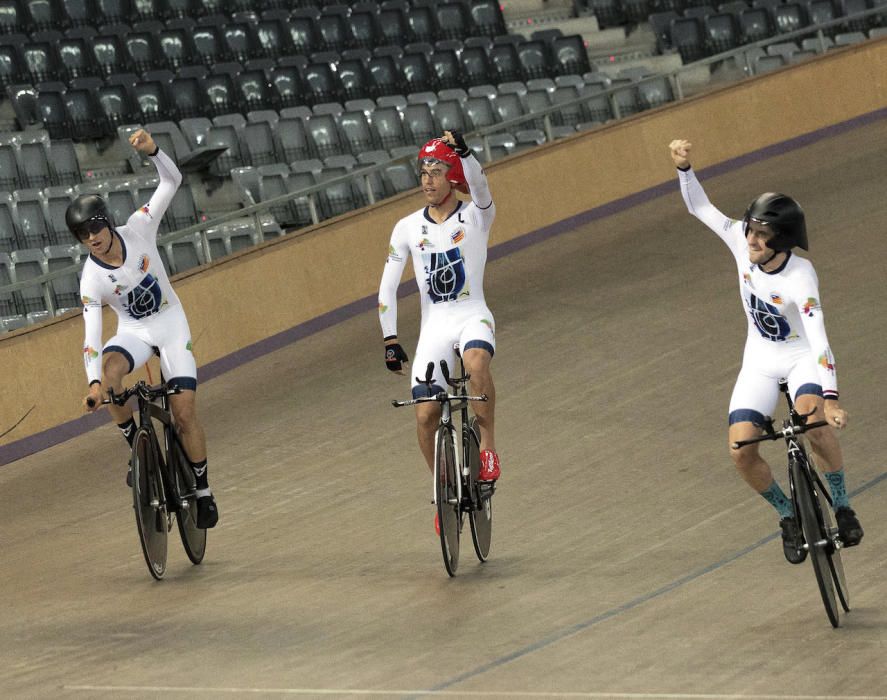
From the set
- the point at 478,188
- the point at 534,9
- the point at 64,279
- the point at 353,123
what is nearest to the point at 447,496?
the point at 478,188

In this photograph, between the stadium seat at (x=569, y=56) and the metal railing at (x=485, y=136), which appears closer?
the metal railing at (x=485, y=136)

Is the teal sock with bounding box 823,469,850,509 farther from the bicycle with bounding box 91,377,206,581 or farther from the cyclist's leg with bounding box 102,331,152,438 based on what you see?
the cyclist's leg with bounding box 102,331,152,438

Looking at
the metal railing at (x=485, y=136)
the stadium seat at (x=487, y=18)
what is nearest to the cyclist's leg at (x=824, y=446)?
the metal railing at (x=485, y=136)

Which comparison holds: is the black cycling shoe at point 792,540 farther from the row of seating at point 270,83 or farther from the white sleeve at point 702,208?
the row of seating at point 270,83

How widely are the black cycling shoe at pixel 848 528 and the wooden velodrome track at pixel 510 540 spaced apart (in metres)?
0.27

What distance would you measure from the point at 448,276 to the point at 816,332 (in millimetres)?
1925

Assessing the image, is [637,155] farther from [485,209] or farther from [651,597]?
[651,597]

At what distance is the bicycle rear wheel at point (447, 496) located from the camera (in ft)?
20.9

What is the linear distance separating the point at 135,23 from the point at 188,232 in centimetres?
598

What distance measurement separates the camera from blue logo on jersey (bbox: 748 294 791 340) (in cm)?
557

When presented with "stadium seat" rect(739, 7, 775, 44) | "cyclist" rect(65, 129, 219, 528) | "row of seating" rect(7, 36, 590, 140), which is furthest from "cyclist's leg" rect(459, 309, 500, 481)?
"stadium seat" rect(739, 7, 775, 44)

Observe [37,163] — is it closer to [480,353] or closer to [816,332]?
[480,353]

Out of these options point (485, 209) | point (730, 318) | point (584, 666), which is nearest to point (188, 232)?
point (730, 318)

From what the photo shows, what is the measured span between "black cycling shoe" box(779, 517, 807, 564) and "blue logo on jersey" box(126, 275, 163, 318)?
3160mm
